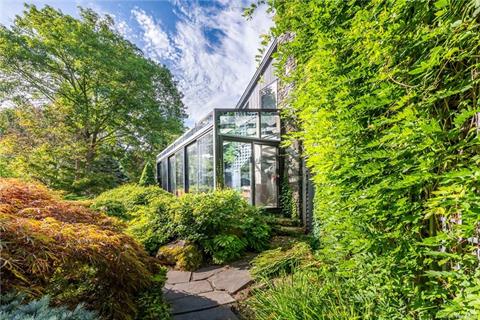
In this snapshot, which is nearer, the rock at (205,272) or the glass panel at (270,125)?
the rock at (205,272)

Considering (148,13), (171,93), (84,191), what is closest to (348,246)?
(148,13)

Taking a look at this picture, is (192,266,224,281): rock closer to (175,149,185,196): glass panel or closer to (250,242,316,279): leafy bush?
(250,242,316,279): leafy bush

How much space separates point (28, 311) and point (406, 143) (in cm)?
233

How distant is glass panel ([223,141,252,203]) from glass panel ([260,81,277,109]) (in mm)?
2418

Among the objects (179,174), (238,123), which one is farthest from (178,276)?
(179,174)

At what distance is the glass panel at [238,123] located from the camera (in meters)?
7.24

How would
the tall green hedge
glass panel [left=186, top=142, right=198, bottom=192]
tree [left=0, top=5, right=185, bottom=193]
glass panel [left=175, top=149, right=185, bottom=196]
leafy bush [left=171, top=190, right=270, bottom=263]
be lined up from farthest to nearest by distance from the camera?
tree [left=0, top=5, right=185, bottom=193], glass panel [left=175, top=149, right=185, bottom=196], glass panel [left=186, top=142, right=198, bottom=192], leafy bush [left=171, top=190, right=270, bottom=263], the tall green hedge

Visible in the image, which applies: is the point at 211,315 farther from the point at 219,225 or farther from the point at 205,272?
the point at 219,225

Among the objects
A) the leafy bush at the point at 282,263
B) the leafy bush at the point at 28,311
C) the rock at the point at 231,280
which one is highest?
the leafy bush at the point at 28,311

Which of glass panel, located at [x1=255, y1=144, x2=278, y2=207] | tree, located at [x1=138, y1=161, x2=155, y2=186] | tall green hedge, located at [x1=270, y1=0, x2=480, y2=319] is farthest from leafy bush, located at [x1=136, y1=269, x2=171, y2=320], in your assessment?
tree, located at [x1=138, y1=161, x2=155, y2=186]

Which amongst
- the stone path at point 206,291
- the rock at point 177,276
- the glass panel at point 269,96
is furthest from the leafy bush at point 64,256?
the glass panel at point 269,96

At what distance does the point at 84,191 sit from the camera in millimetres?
12938

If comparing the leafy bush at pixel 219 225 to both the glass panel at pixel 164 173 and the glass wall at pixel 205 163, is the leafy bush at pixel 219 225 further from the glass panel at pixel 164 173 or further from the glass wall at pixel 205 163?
the glass panel at pixel 164 173

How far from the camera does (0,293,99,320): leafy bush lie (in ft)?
4.14
